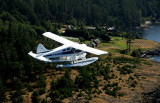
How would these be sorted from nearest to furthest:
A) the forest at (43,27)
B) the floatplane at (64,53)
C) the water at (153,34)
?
the forest at (43,27), the floatplane at (64,53), the water at (153,34)

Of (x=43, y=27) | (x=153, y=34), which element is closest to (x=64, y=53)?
(x=43, y=27)

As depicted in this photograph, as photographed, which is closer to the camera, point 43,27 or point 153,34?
point 43,27

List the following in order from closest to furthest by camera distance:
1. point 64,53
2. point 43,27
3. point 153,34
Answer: point 64,53, point 43,27, point 153,34

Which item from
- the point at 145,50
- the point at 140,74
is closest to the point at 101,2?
the point at 145,50

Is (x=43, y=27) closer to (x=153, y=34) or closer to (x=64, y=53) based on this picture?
(x=64, y=53)

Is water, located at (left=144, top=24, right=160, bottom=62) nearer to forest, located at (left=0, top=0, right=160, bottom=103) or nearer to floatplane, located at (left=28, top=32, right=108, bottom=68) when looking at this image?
forest, located at (left=0, top=0, right=160, bottom=103)

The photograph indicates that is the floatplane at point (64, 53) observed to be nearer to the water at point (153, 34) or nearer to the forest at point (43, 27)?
the forest at point (43, 27)

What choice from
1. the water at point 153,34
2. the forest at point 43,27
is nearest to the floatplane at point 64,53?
the forest at point 43,27

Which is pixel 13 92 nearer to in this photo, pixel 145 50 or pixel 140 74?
pixel 140 74
